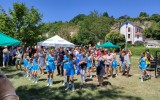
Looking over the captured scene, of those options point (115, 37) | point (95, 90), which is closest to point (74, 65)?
point (95, 90)

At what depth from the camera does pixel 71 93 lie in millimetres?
12500

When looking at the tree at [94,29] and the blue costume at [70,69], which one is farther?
the tree at [94,29]

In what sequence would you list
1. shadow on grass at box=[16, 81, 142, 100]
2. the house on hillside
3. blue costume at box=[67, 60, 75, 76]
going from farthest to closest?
the house on hillside
blue costume at box=[67, 60, 75, 76]
shadow on grass at box=[16, 81, 142, 100]

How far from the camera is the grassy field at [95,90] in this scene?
38.7ft

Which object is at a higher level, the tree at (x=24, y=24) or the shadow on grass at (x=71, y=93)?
the tree at (x=24, y=24)

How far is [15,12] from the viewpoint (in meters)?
33.6

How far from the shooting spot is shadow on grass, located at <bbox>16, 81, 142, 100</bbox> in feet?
38.3

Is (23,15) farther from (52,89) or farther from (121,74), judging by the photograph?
(52,89)

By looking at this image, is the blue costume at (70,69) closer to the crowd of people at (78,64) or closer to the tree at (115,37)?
the crowd of people at (78,64)

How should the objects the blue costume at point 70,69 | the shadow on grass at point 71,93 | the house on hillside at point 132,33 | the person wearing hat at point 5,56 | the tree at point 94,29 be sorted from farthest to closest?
the house on hillside at point 132,33 → the tree at point 94,29 → the person wearing hat at point 5,56 → the blue costume at point 70,69 → the shadow on grass at point 71,93

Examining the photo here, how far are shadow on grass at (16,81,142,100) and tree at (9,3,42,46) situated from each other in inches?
756

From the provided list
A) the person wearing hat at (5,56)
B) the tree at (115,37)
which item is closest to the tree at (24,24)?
the person wearing hat at (5,56)

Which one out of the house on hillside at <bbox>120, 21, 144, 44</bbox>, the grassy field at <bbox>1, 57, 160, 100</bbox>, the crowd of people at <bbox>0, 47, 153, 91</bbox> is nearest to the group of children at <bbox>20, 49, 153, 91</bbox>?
the crowd of people at <bbox>0, 47, 153, 91</bbox>

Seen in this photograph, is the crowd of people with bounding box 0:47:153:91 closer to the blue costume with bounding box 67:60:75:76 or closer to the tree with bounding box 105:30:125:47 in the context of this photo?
the blue costume with bounding box 67:60:75:76
